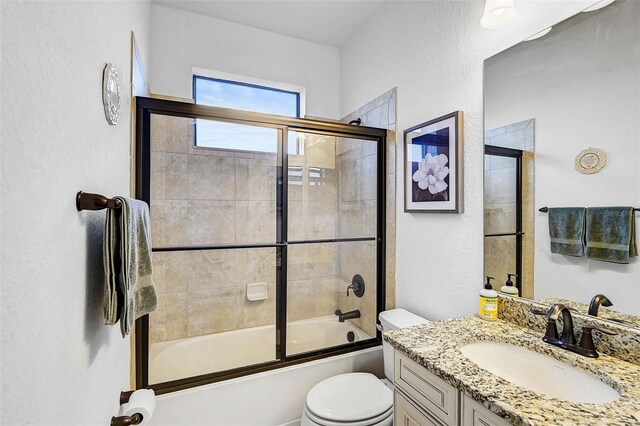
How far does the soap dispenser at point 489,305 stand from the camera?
4.39 ft

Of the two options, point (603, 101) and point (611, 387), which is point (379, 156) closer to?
Result: point (603, 101)

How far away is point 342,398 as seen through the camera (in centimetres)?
161

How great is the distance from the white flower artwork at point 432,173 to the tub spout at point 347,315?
1187 millimetres

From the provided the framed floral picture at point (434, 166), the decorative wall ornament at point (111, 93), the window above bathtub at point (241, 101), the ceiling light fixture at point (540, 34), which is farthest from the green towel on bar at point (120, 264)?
the ceiling light fixture at point (540, 34)

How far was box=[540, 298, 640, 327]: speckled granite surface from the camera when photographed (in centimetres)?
97

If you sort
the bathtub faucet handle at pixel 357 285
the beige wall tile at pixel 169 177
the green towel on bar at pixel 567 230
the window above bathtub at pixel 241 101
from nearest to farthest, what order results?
the green towel on bar at pixel 567 230 < the beige wall tile at pixel 169 177 < the window above bathtub at pixel 241 101 < the bathtub faucet handle at pixel 357 285

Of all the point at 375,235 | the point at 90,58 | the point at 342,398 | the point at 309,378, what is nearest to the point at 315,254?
the point at 375,235

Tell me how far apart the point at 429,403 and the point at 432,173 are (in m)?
1.20

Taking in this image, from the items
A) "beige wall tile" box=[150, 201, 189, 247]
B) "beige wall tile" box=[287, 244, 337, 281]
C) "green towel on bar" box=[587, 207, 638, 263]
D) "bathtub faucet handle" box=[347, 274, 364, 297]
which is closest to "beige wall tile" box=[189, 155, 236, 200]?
"beige wall tile" box=[150, 201, 189, 247]

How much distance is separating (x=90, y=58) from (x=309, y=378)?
201 centimetres

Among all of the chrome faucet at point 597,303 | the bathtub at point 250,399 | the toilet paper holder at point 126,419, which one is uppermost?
the chrome faucet at point 597,303

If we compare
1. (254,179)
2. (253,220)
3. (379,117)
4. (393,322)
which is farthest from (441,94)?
(253,220)

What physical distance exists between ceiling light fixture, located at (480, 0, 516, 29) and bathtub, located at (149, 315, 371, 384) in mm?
2106

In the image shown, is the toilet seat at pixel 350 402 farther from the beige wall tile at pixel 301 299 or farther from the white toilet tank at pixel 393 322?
the beige wall tile at pixel 301 299
